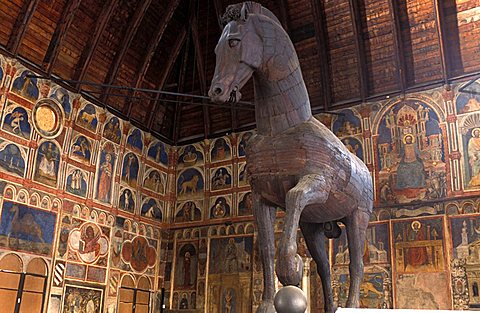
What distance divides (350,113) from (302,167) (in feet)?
47.7

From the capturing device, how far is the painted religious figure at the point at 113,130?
1978cm

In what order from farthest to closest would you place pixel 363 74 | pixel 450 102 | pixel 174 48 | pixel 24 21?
pixel 174 48, pixel 363 74, pixel 450 102, pixel 24 21

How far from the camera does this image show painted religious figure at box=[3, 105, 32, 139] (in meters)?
16.0

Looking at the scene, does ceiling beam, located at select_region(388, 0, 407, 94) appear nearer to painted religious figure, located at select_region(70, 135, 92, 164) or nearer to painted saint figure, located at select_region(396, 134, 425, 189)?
painted saint figure, located at select_region(396, 134, 425, 189)

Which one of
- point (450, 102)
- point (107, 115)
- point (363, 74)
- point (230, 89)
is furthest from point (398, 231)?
point (230, 89)

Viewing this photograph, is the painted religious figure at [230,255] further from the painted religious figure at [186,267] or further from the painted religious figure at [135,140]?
the painted religious figure at [135,140]

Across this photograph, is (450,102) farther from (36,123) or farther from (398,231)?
(36,123)

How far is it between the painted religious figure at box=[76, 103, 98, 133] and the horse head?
1447 cm

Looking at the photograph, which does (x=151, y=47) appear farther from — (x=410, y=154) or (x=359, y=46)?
(x=410, y=154)

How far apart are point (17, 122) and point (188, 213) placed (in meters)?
8.22

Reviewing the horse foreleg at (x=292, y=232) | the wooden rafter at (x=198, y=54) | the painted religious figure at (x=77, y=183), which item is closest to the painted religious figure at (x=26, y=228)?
the painted religious figure at (x=77, y=183)

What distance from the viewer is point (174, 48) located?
70.8 ft

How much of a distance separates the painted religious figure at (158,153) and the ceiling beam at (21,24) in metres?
7.24

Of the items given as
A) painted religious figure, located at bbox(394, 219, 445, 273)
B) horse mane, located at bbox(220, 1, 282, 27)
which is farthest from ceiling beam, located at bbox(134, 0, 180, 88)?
horse mane, located at bbox(220, 1, 282, 27)
